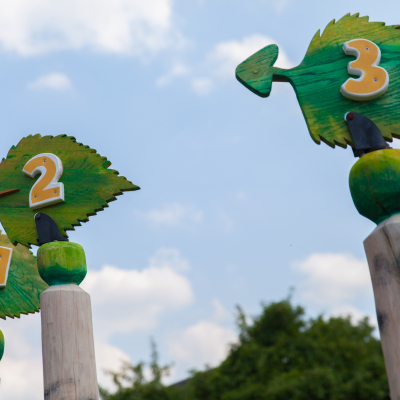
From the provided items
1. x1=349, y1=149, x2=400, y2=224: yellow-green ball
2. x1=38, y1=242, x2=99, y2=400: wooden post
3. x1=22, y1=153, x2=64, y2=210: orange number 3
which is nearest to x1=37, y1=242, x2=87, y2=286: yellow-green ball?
x1=38, y1=242, x2=99, y2=400: wooden post

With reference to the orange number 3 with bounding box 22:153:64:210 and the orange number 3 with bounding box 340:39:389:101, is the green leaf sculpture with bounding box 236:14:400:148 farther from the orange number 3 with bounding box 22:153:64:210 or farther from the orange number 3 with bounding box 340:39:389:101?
the orange number 3 with bounding box 22:153:64:210

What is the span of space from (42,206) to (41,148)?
1.57ft

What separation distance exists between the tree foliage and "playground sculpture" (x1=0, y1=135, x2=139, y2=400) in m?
9.02

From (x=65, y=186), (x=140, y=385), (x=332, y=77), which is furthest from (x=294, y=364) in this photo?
(x=332, y=77)

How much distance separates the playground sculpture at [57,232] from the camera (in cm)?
274

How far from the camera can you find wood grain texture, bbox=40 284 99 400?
267cm

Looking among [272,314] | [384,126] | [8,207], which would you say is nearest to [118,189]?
[8,207]

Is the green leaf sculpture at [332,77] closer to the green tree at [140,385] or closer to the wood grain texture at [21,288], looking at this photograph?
the wood grain texture at [21,288]

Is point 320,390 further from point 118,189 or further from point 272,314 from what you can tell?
point 118,189

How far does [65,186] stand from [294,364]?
35.7ft

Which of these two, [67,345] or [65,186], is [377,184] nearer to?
[67,345]

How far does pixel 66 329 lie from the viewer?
2797 millimetres

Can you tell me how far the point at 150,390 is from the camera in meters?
14.2

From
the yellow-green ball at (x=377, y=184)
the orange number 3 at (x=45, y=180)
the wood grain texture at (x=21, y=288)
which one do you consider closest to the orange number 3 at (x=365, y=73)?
the yellow-green ball at (x=377, y=184)
